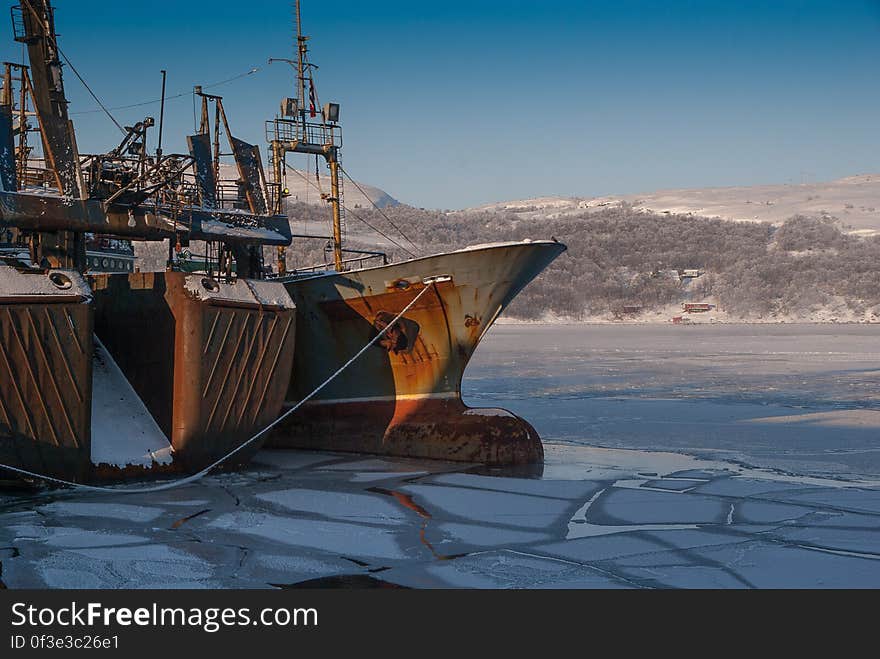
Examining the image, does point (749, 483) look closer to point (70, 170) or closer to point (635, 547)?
point (635, 547)

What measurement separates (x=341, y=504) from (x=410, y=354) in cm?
413

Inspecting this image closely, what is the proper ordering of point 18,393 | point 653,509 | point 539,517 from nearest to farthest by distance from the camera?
point 539,517 → point 653,509 → point 18,393

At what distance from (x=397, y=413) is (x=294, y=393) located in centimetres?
176

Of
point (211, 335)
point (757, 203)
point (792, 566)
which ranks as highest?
point (757, 203)

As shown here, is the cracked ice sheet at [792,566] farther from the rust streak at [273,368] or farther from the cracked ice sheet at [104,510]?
the rust streak at [273,368]

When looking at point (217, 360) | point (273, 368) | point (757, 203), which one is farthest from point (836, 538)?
point (757, 203)

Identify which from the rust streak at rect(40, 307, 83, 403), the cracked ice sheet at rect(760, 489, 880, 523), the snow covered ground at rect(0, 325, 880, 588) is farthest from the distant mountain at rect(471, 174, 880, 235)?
the rust streak at rect(40, 307, 83, 403)

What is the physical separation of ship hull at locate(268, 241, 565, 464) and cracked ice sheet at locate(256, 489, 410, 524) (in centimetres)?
286

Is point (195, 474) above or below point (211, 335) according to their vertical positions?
Result: below

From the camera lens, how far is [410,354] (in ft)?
42.0

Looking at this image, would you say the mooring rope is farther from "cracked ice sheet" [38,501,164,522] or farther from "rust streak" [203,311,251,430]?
"cracked ice sheet" [38,501,164,522]

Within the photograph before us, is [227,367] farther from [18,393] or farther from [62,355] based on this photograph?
[18,393]

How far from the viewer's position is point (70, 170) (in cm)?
1186

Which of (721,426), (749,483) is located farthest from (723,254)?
(749,483)
